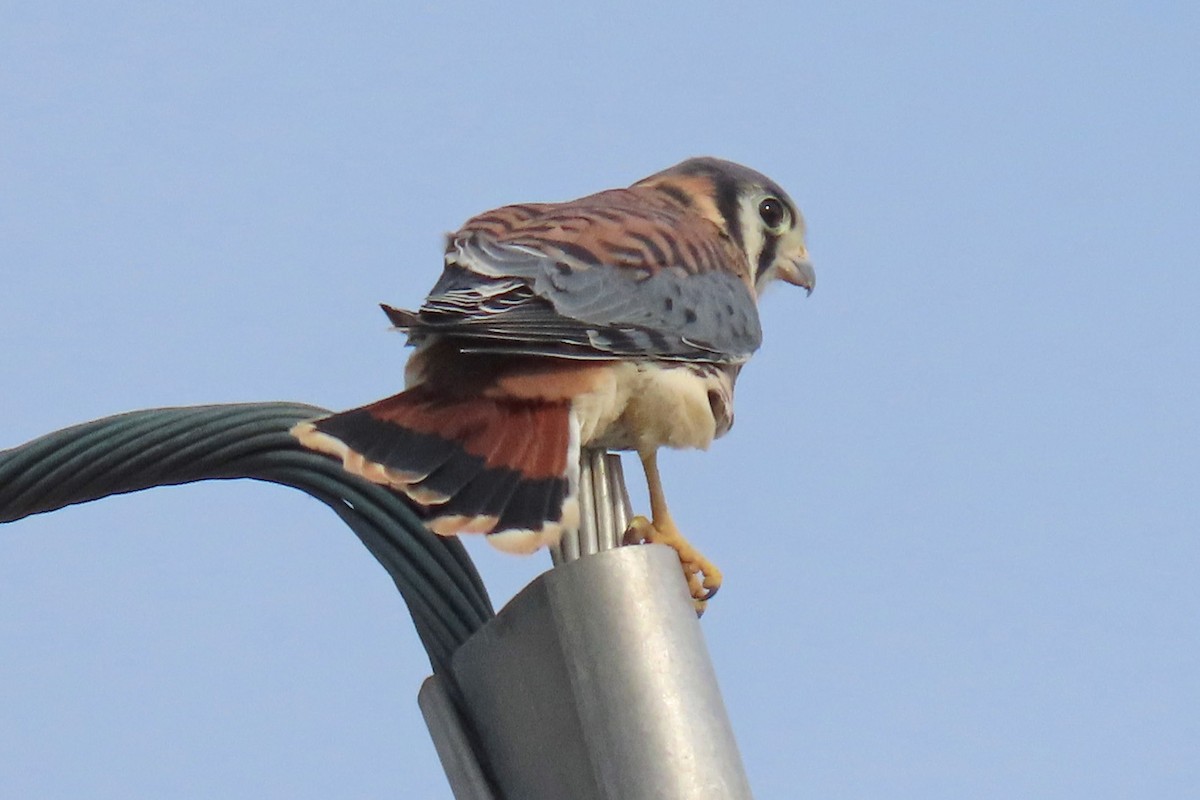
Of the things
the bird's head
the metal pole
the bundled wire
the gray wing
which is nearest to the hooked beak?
the bird's head

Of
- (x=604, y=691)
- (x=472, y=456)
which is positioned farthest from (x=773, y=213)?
(x=604, y=691)

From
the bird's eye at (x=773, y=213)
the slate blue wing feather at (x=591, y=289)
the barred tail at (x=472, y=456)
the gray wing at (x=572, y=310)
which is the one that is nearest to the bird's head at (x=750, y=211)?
the bird's eye at (x=773, y=213)

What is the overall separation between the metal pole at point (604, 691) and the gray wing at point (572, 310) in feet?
2.07

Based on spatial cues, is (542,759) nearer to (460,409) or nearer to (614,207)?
(460,409)

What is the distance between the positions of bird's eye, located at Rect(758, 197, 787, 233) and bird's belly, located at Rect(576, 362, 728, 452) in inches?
40.8

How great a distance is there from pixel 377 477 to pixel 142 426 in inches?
11.8

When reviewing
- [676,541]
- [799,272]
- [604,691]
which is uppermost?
[799,272]

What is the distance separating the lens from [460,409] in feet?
7.45

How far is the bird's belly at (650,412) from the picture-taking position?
247cm

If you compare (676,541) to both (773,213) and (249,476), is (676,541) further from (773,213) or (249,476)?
(773,213)

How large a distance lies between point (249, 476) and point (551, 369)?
1.84ft

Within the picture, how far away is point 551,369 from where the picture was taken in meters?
2.37

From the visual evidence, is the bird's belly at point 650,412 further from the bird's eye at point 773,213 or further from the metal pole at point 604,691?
the bird's eye at point 773,213

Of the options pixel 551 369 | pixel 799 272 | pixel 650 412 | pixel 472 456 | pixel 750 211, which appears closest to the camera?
pixel 472 456
